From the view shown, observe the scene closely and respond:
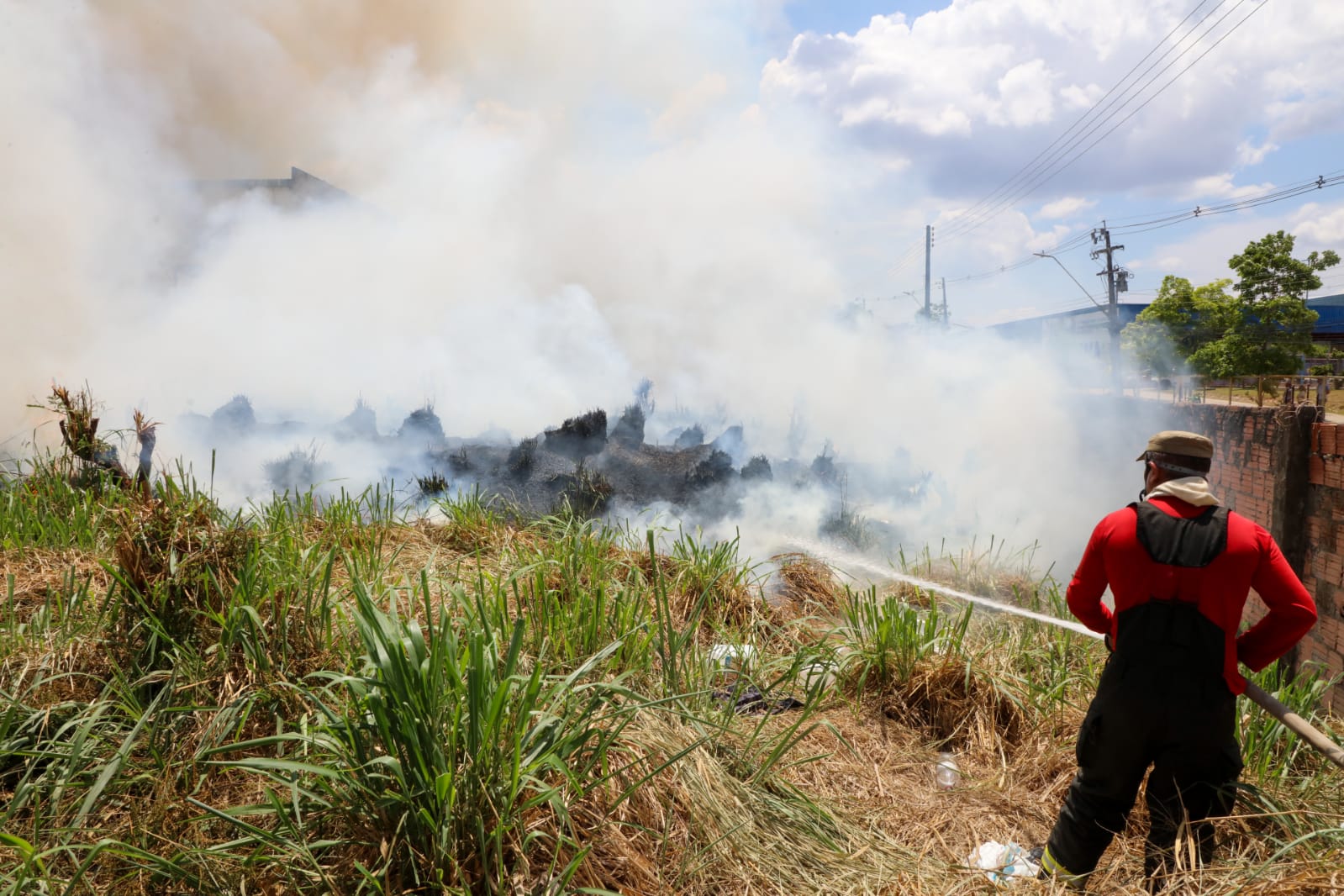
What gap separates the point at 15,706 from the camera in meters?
2.27

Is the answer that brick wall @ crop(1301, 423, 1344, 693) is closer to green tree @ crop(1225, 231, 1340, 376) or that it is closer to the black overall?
the black overall

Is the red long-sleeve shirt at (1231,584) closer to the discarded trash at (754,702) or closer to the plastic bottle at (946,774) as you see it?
the plastic bottle at (946,774)

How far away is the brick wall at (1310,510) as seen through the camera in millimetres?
6188

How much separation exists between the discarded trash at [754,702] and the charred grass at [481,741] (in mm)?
46

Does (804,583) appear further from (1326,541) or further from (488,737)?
(1326,541)

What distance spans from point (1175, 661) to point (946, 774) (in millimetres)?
987

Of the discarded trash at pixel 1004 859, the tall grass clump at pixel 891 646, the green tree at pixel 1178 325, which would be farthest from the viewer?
the green tree at pixel 1178 325

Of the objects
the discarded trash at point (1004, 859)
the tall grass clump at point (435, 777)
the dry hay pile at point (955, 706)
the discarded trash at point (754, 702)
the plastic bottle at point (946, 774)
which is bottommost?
the discarded trash at point (1004, 859)

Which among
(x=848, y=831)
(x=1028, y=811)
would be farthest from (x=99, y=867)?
(x=1028, y=811)

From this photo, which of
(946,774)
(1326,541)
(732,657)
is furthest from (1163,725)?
(1326,541)

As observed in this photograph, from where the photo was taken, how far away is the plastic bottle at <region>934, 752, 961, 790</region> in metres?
2.96

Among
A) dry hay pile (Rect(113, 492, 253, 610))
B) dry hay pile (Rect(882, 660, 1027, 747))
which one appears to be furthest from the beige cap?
dry hay pile (Rect(113, 492, 253, 610))

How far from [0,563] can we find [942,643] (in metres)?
4.19

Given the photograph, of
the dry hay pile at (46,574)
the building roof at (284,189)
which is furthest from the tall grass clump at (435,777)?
the building roof at (284,189)
